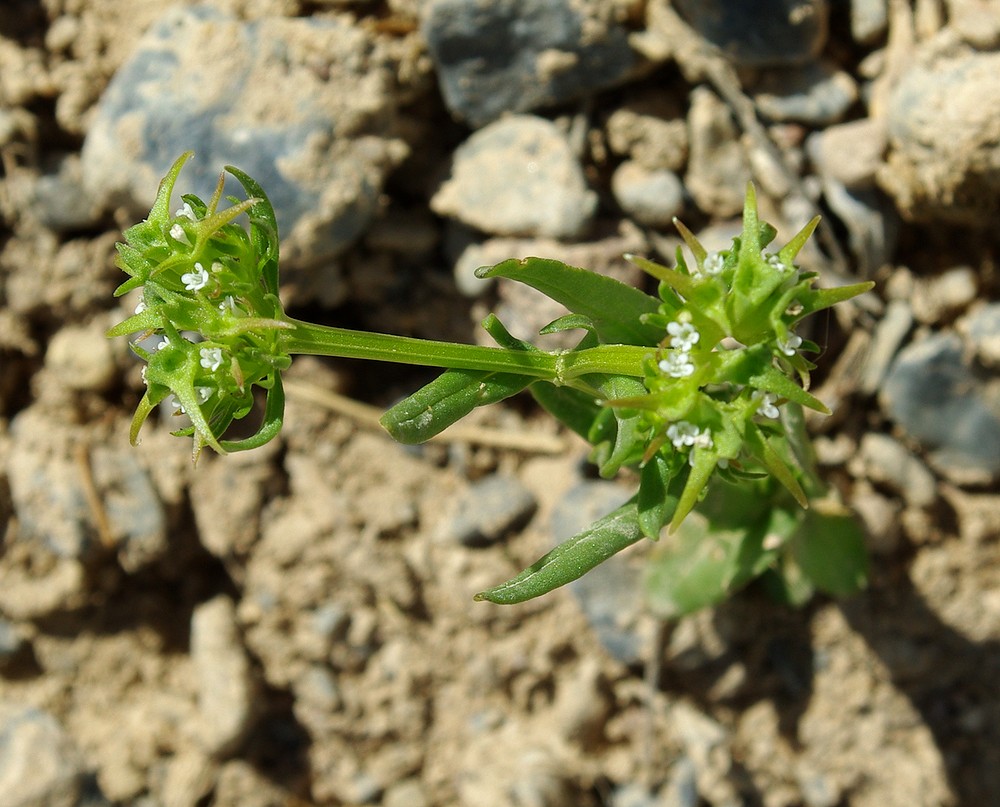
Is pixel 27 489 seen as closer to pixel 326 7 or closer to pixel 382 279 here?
pixel 382 279

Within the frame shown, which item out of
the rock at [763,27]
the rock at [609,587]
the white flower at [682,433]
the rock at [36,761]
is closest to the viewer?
the white flower at [682,433]

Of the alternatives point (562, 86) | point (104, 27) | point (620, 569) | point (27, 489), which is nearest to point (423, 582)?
point (620, 569)

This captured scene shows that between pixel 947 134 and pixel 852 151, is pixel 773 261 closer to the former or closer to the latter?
pixel 947 134

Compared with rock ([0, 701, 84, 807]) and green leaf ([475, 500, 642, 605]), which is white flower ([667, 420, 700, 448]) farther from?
rock ([0, 701, 84, 807])

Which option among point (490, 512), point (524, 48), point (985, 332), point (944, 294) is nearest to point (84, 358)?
point (490, 512)

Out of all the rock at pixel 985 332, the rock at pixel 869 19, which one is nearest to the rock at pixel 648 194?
the rock at pixel 869 19

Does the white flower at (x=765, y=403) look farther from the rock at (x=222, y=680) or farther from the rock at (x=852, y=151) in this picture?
the rock at (x=222, y=680)

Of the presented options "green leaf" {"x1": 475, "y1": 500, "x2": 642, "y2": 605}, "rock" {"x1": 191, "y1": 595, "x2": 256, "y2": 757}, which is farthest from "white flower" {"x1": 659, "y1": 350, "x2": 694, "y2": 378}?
"rock" {"x1": 191, "y1": 595, "x2": 256, "y2": 757}
